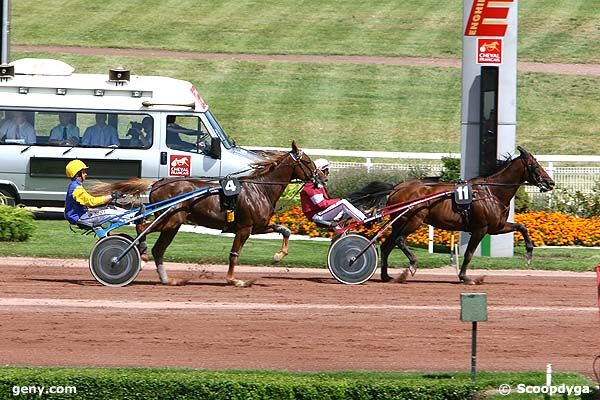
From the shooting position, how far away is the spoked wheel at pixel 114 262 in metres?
14.7

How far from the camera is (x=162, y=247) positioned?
15.1m

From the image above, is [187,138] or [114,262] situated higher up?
[187,138]

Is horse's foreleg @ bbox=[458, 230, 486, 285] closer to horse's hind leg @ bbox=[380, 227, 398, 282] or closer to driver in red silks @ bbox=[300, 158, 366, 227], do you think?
horse's hind leg @ bbox=[380, 227, 398, 282]

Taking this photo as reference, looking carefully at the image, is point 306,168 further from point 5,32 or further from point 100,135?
point 5,32

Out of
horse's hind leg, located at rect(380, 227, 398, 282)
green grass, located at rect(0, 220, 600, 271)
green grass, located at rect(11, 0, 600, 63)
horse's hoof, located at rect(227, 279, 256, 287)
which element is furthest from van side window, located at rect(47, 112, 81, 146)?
green grass, located at rect(11, 0, 600, 63)

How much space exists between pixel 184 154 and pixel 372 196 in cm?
567

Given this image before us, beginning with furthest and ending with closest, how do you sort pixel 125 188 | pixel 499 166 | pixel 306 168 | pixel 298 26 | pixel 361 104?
pixel 298 26, pixel 361 104, pixel 499 166, pixel 306 168, pixel 125 188

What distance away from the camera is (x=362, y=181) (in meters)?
22.3

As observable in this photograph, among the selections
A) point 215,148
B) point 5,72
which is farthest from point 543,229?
point 5,72

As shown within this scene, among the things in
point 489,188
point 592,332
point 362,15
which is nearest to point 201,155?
point 489,188

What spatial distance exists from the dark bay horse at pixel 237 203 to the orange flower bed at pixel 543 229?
4.81 m

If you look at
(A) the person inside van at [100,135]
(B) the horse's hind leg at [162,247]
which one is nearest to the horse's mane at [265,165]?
(B) the horse's hind leg at [162,247]

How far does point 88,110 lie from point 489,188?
8.08 meters

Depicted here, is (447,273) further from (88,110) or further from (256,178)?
(88,110)
